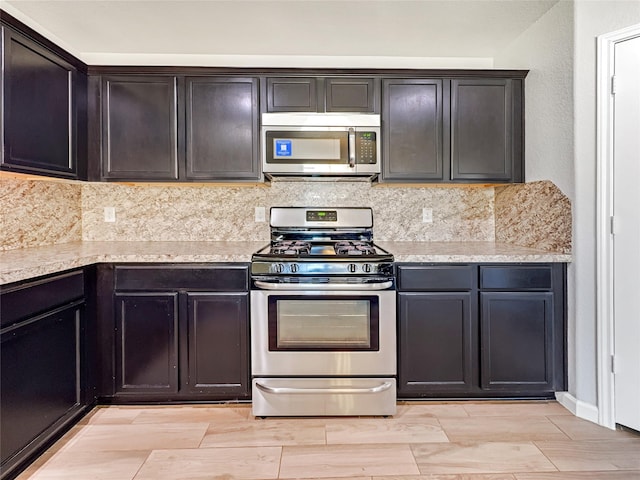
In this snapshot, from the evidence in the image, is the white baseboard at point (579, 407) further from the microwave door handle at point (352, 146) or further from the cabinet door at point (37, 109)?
the cabinet door at point (37, 109)

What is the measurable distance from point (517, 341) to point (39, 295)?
255 cm

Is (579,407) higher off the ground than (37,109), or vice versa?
(37,109)

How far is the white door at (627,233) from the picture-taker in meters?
2.02

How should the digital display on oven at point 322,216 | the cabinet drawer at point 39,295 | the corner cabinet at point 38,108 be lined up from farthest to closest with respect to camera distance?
the digital display on oven at point 322,216 < the corner cabinet at point 38,108 < the cabinet drawer at point 39,295

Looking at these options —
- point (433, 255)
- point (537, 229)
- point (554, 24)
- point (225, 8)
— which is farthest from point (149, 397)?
point (554, 24)

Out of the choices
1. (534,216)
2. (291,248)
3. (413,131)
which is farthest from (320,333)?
(534,216)

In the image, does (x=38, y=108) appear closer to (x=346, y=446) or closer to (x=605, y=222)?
(x=346, y=446)

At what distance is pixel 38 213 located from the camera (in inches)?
102

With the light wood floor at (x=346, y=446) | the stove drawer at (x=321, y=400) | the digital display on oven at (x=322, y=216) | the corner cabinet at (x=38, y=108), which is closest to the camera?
the light wood floor at (x=346, y=446)

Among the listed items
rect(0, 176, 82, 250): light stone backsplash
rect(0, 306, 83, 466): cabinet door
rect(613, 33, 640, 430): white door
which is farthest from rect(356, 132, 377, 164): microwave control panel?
rect(0, 176, 82, 250): light stone backsplash

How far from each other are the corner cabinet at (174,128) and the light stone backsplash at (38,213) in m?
0.37

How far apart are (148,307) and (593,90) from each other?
277 centimetres

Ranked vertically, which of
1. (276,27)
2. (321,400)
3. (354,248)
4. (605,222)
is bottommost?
(321,400)

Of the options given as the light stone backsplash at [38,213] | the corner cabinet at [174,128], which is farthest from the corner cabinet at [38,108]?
the light stone backsplash at [38,213]
